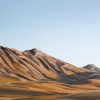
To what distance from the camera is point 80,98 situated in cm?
3462

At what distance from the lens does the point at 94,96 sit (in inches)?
1321

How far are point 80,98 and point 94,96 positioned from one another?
2460mm
